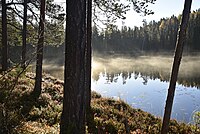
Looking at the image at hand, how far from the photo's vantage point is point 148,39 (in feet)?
407

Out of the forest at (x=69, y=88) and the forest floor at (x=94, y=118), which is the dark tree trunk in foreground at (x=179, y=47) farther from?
the forest floor at (x=94, y=118)

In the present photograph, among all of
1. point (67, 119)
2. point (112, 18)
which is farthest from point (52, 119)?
point (112, 18)

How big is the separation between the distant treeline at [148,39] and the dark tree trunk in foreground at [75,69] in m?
92.8

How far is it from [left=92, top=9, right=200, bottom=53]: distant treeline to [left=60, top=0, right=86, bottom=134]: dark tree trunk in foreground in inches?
3653

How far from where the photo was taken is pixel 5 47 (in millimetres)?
19422

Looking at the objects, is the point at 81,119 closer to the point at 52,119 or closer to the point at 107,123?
the point at 52,119

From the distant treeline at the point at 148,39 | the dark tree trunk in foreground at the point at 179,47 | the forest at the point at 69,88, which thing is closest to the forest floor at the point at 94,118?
the forest at the point at 69,88

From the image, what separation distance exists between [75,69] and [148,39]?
121391 mm

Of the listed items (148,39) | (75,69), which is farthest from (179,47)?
(148,39)

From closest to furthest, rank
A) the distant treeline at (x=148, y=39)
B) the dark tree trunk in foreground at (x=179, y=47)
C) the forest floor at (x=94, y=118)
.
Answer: the dark tree trunk in foreground at (x=179, y=47), the forest floor at (x=94, y=118), the distant treeline at (x=148, y=39)

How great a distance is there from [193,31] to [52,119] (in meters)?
96.8

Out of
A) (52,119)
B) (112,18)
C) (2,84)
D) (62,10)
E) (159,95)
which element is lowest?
(159,95)

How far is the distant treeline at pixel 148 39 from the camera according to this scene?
9881 cm

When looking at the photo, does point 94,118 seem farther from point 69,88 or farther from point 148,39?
point 148,39
